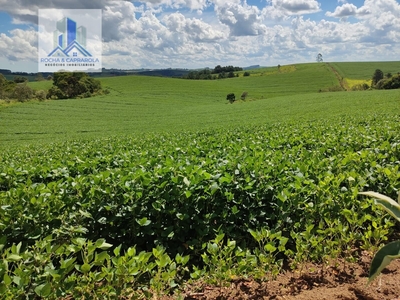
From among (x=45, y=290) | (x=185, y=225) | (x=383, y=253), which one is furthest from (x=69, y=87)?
(x=383, y=253)

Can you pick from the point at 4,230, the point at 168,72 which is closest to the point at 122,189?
the point at 4,230

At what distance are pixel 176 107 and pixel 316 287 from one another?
189ft

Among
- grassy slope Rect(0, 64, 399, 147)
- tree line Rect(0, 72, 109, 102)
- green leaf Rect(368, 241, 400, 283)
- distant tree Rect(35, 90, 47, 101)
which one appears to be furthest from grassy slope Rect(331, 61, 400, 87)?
green leaf Rect(368, 241, 400, 283)

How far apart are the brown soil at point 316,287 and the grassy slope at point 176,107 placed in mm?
19989

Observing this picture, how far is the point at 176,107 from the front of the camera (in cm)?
5891

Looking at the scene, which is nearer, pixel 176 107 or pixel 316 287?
pixel 316 287

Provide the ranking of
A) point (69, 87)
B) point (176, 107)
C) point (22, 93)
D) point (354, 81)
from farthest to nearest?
point (354, 81), point (69, 87), point (22, 93), point (176, 107)

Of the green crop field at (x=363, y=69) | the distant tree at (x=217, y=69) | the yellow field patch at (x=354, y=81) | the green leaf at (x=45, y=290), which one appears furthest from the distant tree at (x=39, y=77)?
the green leaf at (x=45, y=290)

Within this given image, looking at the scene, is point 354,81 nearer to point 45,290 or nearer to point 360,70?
point 360,70

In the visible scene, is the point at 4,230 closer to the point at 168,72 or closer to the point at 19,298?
the point at 19,298

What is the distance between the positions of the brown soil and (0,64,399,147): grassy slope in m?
20.0

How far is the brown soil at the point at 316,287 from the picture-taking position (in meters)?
2.34

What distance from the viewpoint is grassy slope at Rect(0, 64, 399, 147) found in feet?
99.5

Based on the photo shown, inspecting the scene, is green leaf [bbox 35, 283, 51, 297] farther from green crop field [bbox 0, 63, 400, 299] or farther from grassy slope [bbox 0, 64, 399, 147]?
grassy slope [bbox 0, 64, 399, 147]
